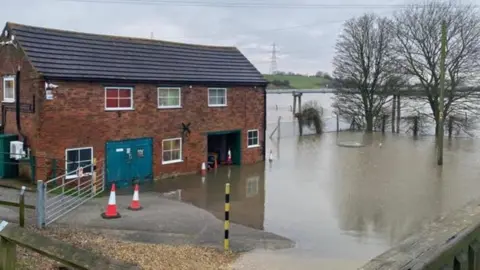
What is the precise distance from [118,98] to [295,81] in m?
67.4

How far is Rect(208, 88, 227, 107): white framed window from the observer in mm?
22562

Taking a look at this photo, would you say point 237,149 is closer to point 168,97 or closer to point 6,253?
point 168,97

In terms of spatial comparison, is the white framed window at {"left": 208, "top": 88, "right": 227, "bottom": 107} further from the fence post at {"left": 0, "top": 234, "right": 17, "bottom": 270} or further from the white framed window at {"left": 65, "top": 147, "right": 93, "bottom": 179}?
the fence post at {"left": 0, "top": 234, "right": 17, "bottom": 270}

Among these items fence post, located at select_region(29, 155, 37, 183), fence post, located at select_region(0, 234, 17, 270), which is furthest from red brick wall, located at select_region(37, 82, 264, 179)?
fence post, located at select_region(0, 234, 17, 270)

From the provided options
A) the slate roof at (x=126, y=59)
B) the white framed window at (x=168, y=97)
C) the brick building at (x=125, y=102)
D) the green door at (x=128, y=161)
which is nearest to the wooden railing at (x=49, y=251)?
the brick building at (x=125, y=102)

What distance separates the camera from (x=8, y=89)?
59.2 feet

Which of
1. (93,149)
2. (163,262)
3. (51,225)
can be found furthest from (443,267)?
(93,149)

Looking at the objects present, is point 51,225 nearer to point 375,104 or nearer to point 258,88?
point 258,88

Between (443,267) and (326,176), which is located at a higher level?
(443,267)

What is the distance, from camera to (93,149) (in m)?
17.7

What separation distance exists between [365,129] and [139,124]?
28.8m

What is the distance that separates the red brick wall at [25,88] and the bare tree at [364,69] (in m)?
30.4

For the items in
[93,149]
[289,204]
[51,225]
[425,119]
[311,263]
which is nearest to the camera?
[311,263]

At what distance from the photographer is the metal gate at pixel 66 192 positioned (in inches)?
427
